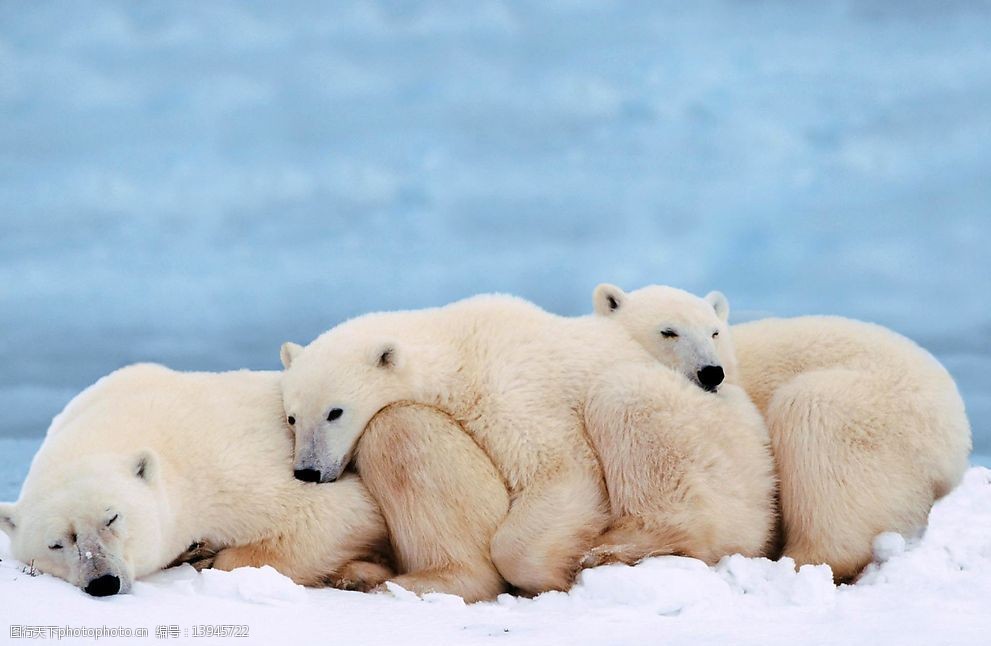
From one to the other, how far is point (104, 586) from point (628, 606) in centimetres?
266

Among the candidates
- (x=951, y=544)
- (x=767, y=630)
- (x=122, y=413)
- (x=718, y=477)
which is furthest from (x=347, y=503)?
(x=951, y=544)

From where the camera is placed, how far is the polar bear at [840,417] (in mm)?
6312

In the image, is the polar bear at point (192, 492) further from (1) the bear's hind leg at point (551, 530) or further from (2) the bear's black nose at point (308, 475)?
(1) the bear's hind leg at point (551, 530)

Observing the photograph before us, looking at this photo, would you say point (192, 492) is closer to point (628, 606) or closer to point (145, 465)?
point (145, 465)

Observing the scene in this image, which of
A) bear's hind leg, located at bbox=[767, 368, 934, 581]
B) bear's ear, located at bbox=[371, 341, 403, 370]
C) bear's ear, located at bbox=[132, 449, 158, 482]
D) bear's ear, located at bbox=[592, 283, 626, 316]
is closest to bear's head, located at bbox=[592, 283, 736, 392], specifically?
bear's ear, located at bbox=[592, 283, 626, 316]

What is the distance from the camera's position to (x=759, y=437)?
261 inches

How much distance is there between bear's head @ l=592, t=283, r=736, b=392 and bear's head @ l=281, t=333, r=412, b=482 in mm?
1788

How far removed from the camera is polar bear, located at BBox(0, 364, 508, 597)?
5520 millimetres

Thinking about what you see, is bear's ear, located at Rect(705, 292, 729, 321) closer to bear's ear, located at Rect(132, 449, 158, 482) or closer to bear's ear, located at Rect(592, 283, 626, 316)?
bear's ear, located at Rect(592, 283, 626, 316)

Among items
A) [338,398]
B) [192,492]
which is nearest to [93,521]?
[192,492]

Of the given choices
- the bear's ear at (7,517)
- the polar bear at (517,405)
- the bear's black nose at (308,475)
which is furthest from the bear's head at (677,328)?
the bear's ear at (7,517)

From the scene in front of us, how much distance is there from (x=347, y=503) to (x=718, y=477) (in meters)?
2.28

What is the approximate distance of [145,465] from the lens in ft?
19.2

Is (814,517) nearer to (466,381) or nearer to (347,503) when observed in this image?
(466,381)
